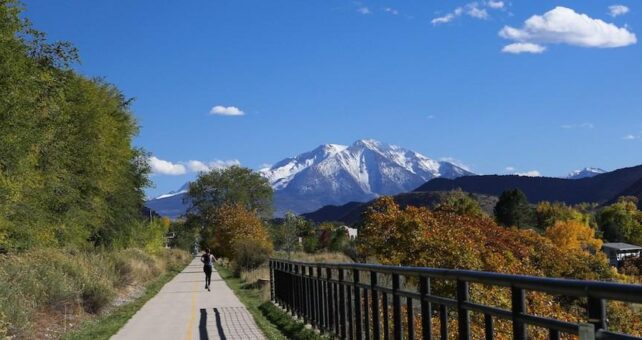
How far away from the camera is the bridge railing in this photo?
13.3ft

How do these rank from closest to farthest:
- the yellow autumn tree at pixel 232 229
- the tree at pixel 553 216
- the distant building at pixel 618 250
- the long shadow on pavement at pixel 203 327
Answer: the long shadow on pavement at pixel 203 327 → the yellow autumn tree at pixel 232 229 → the distant building at pixel 618 250 → the tree at pixel 553 216

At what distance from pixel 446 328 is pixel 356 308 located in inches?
150

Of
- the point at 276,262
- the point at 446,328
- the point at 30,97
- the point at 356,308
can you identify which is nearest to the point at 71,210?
the point at 30,97

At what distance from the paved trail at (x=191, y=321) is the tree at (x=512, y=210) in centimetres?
9033

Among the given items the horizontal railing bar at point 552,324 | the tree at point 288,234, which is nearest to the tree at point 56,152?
the horizontal railing bar at point 552,324

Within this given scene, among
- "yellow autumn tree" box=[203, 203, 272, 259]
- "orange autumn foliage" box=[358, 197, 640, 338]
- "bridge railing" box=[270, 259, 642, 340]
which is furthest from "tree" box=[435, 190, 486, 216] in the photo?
"yellow autumn tree" box=[203, 203, 272, 259]

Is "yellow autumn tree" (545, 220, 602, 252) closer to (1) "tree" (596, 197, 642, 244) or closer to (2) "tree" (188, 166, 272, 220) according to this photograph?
(1) "tree" (596, 197, 642, 244)

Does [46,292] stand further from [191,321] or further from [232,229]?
[232,229]

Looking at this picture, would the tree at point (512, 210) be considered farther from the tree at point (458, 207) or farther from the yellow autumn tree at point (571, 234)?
the tree at point (458, 207)

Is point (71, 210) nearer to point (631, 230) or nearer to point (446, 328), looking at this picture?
point (446, 328)

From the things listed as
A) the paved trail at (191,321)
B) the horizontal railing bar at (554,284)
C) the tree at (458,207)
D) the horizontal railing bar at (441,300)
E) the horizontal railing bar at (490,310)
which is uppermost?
the tree at (458,207)

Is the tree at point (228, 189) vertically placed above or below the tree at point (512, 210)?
above

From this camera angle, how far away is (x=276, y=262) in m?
22.9

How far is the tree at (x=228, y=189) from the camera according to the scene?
374 ft
